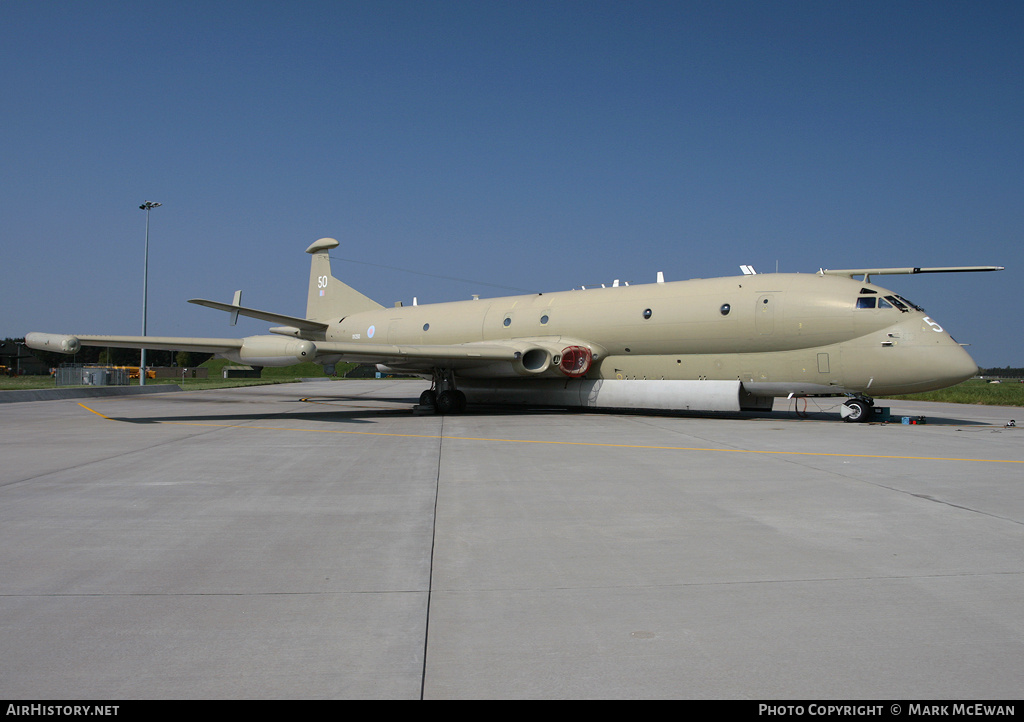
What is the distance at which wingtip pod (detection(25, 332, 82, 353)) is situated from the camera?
15.5 metres

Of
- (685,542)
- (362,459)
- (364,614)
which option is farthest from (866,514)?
(362,459)

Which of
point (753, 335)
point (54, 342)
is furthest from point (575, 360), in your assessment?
point (54, 342)

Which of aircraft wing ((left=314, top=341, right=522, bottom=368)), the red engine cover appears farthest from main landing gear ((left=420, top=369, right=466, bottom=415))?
the red engine cover

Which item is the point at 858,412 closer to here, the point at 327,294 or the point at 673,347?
the point at 673,347

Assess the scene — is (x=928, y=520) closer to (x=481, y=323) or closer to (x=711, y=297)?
(x=711, y=297)

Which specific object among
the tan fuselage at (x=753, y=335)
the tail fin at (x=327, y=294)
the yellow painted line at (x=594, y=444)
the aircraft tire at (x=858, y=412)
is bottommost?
the yellow painted line at (x=594, y=444)

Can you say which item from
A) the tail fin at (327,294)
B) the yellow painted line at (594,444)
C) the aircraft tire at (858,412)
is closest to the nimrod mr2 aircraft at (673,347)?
the aircraft tire at (858,412)

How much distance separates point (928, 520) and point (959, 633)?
101 inches

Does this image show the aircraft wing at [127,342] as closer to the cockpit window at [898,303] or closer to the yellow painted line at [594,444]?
the yellow painted line at [594,444]

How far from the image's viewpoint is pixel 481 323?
2097 centimetres

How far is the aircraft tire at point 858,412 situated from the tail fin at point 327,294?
54.4 feet

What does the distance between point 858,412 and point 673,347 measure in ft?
14.1

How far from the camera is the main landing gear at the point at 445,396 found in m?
19.2
